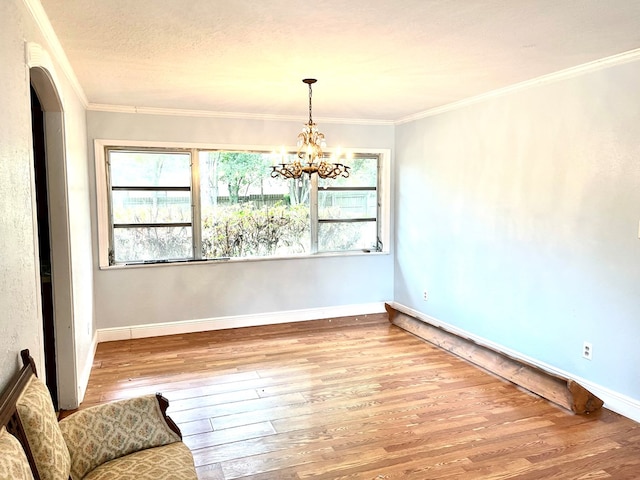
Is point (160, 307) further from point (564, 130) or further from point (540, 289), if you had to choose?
point (564, 130)

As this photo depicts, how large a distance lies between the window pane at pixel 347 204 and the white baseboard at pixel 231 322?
3.78ft

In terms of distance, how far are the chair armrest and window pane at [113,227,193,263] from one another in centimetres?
306

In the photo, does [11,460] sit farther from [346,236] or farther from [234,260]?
[346,236]

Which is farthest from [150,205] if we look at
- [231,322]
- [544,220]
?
[544,220]

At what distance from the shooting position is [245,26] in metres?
2.49

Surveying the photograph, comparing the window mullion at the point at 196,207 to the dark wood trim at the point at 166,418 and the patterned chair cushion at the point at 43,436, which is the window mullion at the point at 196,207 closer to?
the dark wood trim at the point at 166,418

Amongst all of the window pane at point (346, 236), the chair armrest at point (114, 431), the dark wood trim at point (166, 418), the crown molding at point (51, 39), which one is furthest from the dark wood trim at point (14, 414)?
the window pane at point (346, 236)

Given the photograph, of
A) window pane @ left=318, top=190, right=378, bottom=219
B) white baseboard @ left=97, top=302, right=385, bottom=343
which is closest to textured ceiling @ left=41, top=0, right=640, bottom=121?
window pane @ left=318, top=190, right=378, bottom=219

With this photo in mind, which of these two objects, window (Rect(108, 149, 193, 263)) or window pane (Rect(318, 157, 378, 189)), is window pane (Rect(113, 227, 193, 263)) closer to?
window (Rect(108, 149, 193, 263))

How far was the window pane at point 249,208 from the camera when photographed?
5.10 m

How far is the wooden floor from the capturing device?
2584mm

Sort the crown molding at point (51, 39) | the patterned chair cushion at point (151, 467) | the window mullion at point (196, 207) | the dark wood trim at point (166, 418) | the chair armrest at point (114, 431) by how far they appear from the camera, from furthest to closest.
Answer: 1. the window mullion at point (196, 207)
2. the crown molding at point (51, 39)
3. the dark wood trim at point (166, 418)
4. the chair armrest at point (114, 431)
5. the patterned chair cushion at point (151, 467)

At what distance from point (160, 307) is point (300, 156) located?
2.45 meters

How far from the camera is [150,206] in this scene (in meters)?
4.87
